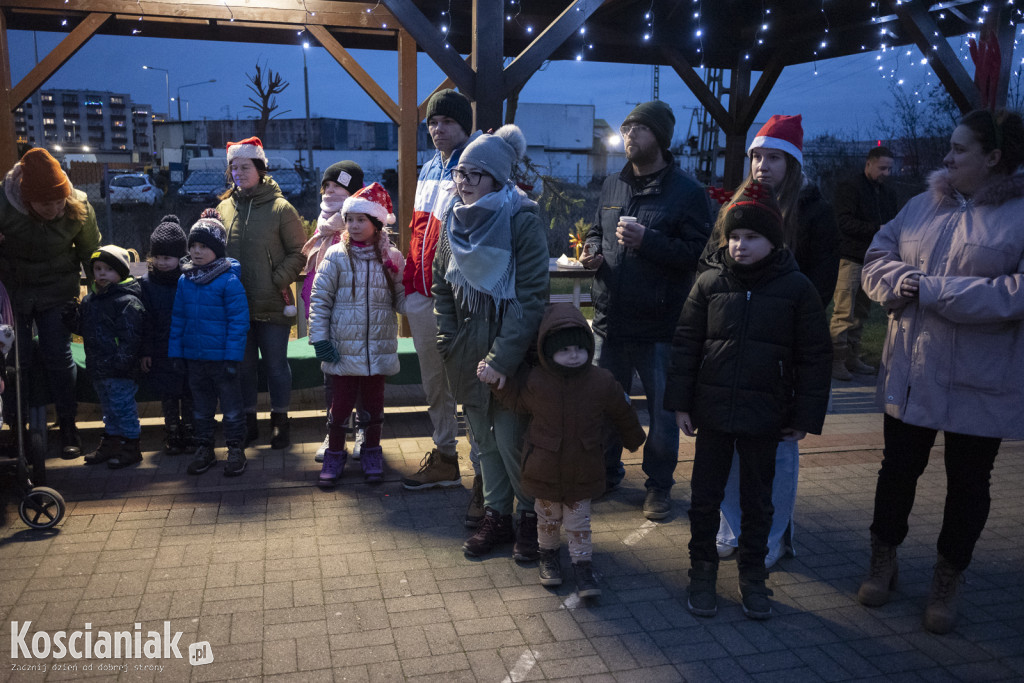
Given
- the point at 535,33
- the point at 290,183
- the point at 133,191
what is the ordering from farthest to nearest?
the point at 290,183 → the point at 133,191 → the point at 535,33

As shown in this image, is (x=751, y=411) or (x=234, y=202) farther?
(x=234, y=202)

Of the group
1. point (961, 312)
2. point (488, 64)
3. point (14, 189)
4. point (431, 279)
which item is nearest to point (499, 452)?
point (431, 279)

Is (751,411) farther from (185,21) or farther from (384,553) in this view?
(185,21)

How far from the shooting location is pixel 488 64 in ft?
15.5

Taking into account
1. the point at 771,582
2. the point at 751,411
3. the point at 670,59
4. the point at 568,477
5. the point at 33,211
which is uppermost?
the point at 670,59

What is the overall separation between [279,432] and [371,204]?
173cm

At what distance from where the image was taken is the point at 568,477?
3.13 m

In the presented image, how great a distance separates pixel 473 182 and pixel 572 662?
6.33ft

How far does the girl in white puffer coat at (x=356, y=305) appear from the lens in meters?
4.24

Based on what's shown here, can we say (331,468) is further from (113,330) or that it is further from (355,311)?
Result: (113,330)

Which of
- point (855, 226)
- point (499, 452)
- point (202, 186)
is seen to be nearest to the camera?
point (499, 452)

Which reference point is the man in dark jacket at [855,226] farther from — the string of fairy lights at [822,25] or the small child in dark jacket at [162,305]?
the small child in dark jacket at [162,305]

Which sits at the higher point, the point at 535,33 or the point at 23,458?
the point at 535,33

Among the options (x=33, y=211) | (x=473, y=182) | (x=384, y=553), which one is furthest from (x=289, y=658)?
(x=33, y=211)
